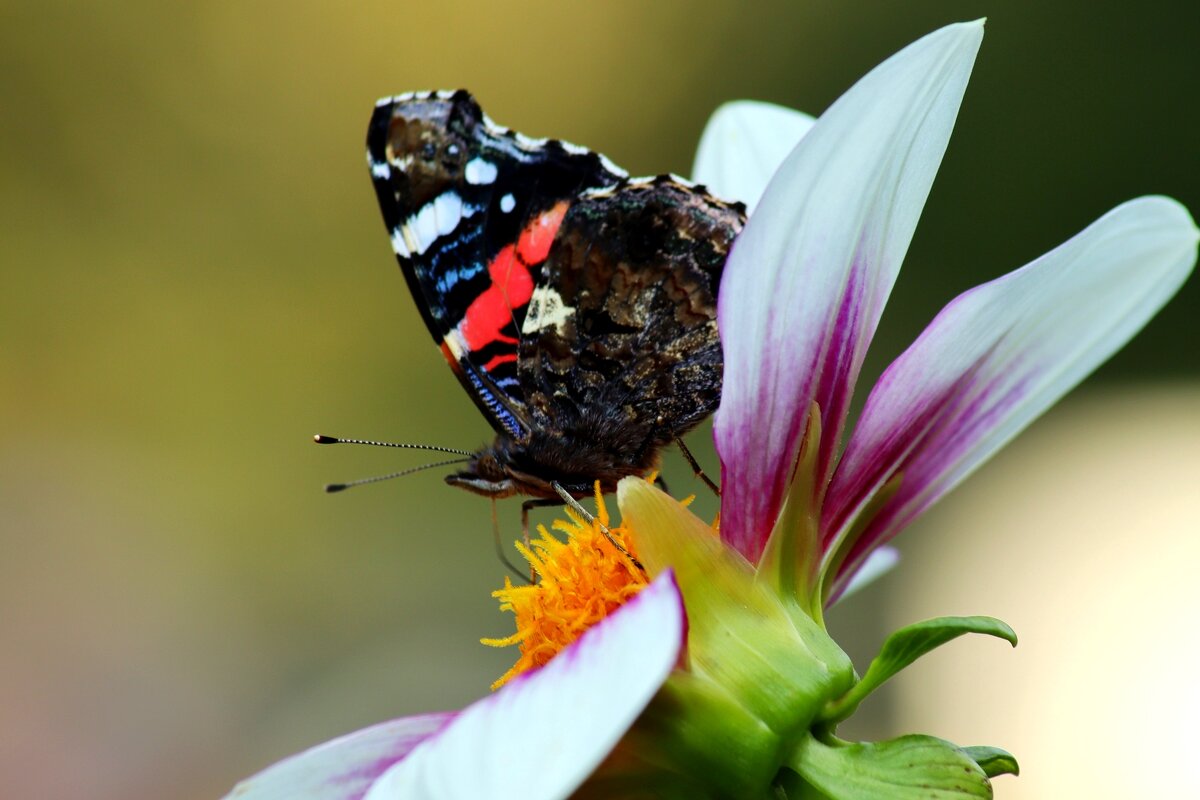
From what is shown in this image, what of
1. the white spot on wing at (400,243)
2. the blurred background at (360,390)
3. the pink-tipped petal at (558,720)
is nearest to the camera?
the pink-tipped petal at (558,720)

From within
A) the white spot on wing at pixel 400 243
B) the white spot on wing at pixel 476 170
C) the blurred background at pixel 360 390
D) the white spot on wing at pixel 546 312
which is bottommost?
the blurred background at pixel 360 390

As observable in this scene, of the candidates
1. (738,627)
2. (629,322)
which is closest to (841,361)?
(738,627)

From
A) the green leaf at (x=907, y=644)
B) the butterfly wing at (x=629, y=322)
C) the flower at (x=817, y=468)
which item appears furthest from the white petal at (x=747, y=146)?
the green leaf at (x=907, y=644)

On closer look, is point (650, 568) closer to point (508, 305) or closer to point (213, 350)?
point (508, 305)

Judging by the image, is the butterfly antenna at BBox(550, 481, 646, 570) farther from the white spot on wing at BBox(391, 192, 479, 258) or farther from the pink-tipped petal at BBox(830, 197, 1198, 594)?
the white spot on wing at BBox(391, 192, 479, 258)

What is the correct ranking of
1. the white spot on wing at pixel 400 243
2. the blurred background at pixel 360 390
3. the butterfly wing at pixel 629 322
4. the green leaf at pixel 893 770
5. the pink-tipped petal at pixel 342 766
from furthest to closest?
the blurred background at pixel 360 390
the white spot on wing at pixel 400 243
the butterfly wing at pixel 629 322
the pink-tipped petal at pixel 342 766
the green leaf at pixel 893 770

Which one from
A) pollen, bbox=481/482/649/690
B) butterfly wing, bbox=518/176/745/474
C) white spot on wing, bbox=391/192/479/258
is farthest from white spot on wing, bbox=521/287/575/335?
pollen, bbox=481/482/649/690

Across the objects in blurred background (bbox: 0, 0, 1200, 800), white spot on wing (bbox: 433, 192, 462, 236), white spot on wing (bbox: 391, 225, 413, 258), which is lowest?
blurred background (bbox: 0, 0, 1200, 800)

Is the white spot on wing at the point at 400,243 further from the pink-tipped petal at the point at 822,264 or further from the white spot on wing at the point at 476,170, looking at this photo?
the pink-tipped petal at the point at 822,264
